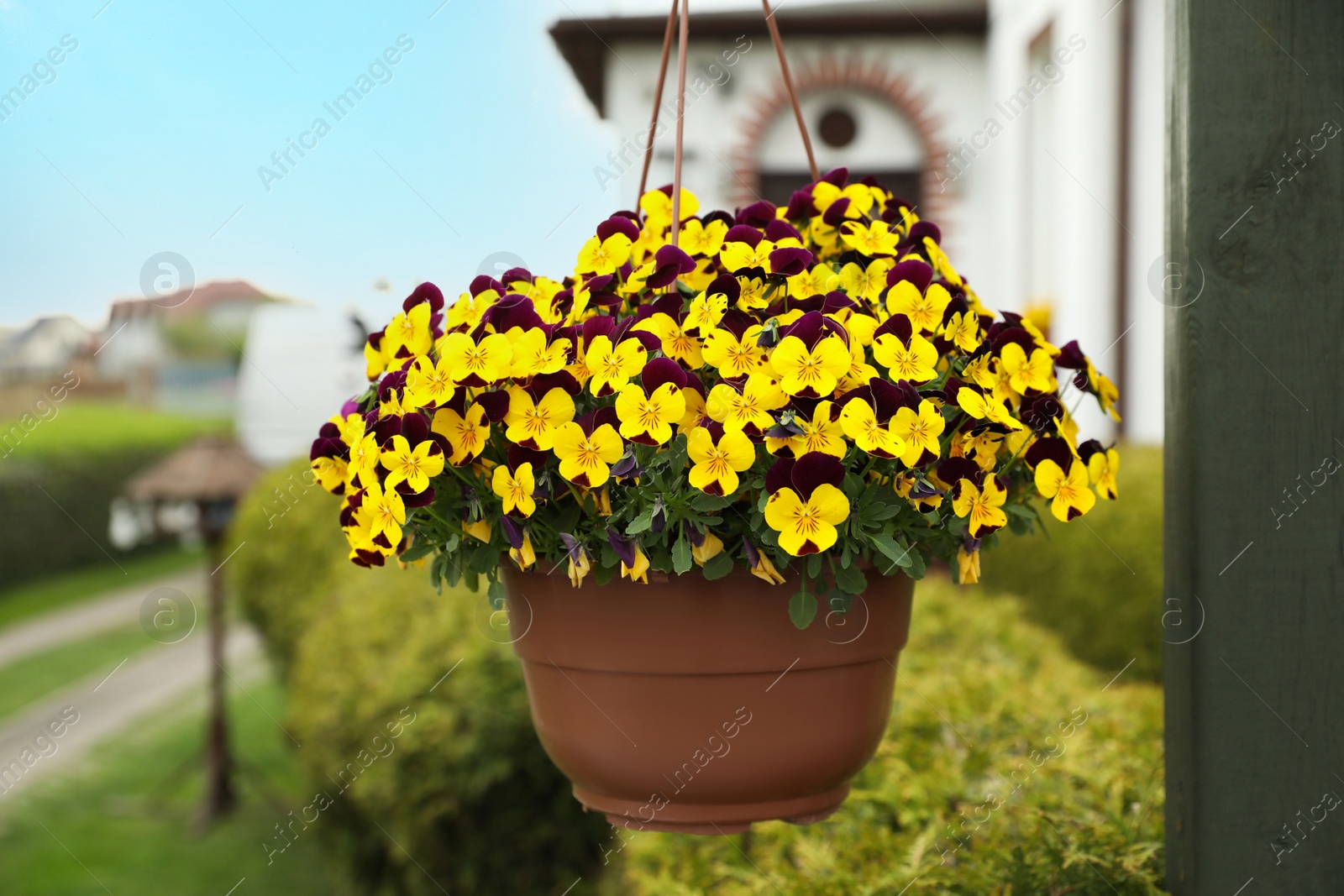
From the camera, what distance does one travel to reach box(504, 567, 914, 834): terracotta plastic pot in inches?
35.5

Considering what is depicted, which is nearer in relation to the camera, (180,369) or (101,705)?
(101,705)

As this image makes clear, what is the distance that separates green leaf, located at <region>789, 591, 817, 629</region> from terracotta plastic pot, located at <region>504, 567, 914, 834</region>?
5 centimetres

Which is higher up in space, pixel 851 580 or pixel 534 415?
pixel 534 415

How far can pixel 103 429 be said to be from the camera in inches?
456

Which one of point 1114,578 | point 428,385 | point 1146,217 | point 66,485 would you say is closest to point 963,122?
point 1146,217

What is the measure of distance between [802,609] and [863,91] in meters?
5.99

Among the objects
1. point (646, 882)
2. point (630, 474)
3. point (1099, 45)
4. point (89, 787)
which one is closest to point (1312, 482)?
point (630, 474)

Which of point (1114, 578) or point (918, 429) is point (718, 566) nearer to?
point (918, 429)

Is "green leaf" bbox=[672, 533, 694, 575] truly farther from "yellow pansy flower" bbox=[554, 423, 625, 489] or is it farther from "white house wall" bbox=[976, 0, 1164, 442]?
"white house wall" bbox=[976, 0, 1164, 442]

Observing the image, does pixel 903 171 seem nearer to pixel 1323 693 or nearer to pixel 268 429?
pixel 268 429

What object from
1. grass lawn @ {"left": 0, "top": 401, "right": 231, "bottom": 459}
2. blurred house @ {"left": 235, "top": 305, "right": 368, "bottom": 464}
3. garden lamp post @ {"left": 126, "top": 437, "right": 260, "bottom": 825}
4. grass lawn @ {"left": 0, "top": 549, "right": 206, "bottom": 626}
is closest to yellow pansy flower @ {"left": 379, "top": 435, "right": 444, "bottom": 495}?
blurred house @ {"left": 235, "top": 305, "right": 368, "bottom": 464}

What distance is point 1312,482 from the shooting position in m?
0.97

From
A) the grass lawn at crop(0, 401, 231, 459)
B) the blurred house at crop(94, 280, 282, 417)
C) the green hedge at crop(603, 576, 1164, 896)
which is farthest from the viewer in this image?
the blurred house at crop(94, 280, 282, 417)

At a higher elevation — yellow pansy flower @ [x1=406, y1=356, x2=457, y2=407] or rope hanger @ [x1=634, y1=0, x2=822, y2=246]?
rope hanger @ [x1=634, y1=0, x2=822, y2=246]
